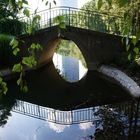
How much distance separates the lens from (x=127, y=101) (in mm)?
12414

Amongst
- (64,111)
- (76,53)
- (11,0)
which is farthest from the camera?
(76,53)

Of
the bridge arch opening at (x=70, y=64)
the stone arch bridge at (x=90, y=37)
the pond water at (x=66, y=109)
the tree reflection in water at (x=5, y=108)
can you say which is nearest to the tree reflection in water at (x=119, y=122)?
the pond water at (x=66, y=109)

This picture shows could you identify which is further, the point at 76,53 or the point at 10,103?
the point at 76,53

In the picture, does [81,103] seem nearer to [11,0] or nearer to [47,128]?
[47,128]

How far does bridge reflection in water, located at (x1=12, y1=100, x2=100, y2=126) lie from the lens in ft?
37.8

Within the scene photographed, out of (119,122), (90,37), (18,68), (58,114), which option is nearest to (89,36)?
(90,37)

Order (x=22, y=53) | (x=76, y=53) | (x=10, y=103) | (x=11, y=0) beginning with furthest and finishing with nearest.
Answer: (x=76, y=53) → (x=22, y=53) → (x=10, y=103) → (x=11, y=0)

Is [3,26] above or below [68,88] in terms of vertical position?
above

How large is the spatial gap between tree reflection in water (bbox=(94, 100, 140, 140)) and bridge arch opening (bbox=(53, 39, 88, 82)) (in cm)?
525

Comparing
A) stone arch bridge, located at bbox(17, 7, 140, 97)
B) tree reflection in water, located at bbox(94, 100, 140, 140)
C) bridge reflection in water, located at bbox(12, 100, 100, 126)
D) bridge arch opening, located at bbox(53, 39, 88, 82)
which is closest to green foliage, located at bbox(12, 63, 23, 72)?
tree reflection in water, located at bbox(94, 100, 140, 140)

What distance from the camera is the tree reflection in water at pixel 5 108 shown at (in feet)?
38.6

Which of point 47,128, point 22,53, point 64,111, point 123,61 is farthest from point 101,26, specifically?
point 47,128

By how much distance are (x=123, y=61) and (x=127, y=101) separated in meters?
A: 3.26

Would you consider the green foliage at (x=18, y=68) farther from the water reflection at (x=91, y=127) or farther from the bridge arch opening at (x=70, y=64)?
the bridge arch opening at (x=70, y=64)
